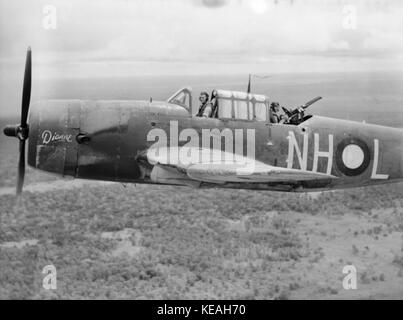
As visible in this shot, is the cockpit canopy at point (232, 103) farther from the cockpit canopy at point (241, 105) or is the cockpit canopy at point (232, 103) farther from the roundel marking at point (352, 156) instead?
the roundel marking at point (352, 156)

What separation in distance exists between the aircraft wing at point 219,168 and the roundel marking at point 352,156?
222 centimetres

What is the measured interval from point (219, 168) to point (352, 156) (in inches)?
163

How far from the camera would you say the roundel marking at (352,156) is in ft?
38.2

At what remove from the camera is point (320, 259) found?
12.4 meters

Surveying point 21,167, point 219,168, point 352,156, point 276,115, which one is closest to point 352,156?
point 352,156

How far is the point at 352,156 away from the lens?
463 inches

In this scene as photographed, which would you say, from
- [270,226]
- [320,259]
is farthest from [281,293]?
[270,226]

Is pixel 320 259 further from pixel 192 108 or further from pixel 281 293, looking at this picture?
pixel 192 108

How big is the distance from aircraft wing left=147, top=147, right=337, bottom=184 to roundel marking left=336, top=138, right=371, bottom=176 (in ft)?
7.28

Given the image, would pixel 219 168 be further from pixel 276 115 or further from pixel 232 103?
pixel 276 115

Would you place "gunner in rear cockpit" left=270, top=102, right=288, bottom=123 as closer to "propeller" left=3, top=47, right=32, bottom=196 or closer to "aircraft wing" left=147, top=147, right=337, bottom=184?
"aircraft wing" left=147, top=147, right=337, bottom=184

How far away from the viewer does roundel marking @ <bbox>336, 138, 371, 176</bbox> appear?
11.6 meters

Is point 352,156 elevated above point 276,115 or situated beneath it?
situated beneath

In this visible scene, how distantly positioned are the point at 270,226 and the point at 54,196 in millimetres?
8622
